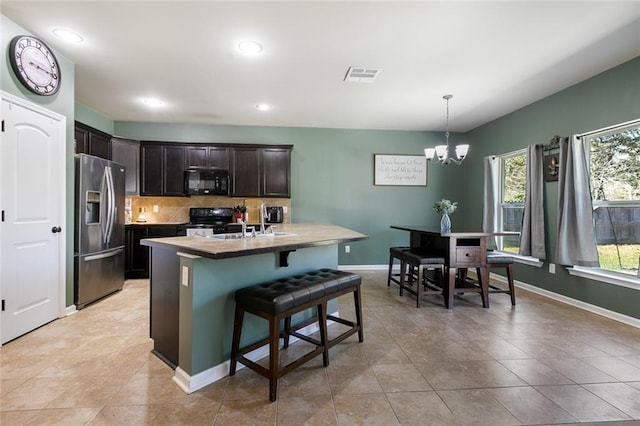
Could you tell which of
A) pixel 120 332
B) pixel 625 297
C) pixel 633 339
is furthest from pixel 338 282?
pixel 625 297

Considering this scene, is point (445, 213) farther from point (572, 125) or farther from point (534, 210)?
point (572, 125)

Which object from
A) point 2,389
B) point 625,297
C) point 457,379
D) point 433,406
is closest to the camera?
point 433,406

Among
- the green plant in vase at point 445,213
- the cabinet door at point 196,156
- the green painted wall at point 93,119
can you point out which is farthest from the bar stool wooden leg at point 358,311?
the green painted wall at point 93,119

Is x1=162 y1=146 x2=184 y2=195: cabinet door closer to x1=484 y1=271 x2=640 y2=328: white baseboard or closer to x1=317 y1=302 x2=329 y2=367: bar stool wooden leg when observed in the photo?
x1=317 y1=302 x2=329 y2=367: bar stool wooden leg

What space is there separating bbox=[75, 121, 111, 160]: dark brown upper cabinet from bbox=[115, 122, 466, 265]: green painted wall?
1430 millimetres

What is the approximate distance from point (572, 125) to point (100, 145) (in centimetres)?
622

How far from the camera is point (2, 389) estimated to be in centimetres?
174

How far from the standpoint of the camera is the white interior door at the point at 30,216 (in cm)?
231

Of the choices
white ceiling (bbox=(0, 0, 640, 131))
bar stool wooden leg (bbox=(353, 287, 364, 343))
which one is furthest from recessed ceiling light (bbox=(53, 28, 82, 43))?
bar stool wooden leg (bbox=(353, 287, 364, 343))

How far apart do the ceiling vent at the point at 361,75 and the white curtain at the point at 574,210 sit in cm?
240

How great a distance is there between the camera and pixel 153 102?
395 centimetres

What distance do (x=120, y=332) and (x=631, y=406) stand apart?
370 centimetres

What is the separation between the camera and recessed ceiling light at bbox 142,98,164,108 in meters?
3.86

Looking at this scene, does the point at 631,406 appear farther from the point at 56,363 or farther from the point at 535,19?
the point at 56,363
